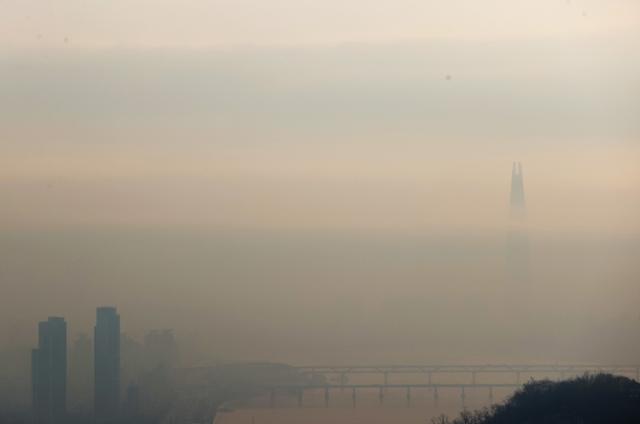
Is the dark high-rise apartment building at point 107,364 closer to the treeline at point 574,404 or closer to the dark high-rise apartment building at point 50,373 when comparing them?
the dark high-rise apartment building at point 50,373

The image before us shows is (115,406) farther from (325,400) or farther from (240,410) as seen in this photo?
(325,400)

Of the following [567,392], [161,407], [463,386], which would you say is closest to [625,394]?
[567,392]

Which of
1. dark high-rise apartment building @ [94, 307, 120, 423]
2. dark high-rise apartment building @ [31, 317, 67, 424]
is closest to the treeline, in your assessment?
dark high-rise apartment building @ [94, 307, 120, 423]

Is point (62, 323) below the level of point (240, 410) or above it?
above

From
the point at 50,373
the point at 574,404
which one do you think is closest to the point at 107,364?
the point at 50,373

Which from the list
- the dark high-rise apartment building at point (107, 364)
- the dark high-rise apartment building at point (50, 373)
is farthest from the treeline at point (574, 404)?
the dark high-rise apartment building at point (50, 373)

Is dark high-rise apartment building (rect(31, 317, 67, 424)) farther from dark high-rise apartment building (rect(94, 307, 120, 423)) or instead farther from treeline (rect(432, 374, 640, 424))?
treeline (rect(432, 374, 640, 424))

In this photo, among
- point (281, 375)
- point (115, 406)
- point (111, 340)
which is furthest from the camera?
point (281, 375)

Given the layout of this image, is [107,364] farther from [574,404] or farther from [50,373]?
[574,404]
